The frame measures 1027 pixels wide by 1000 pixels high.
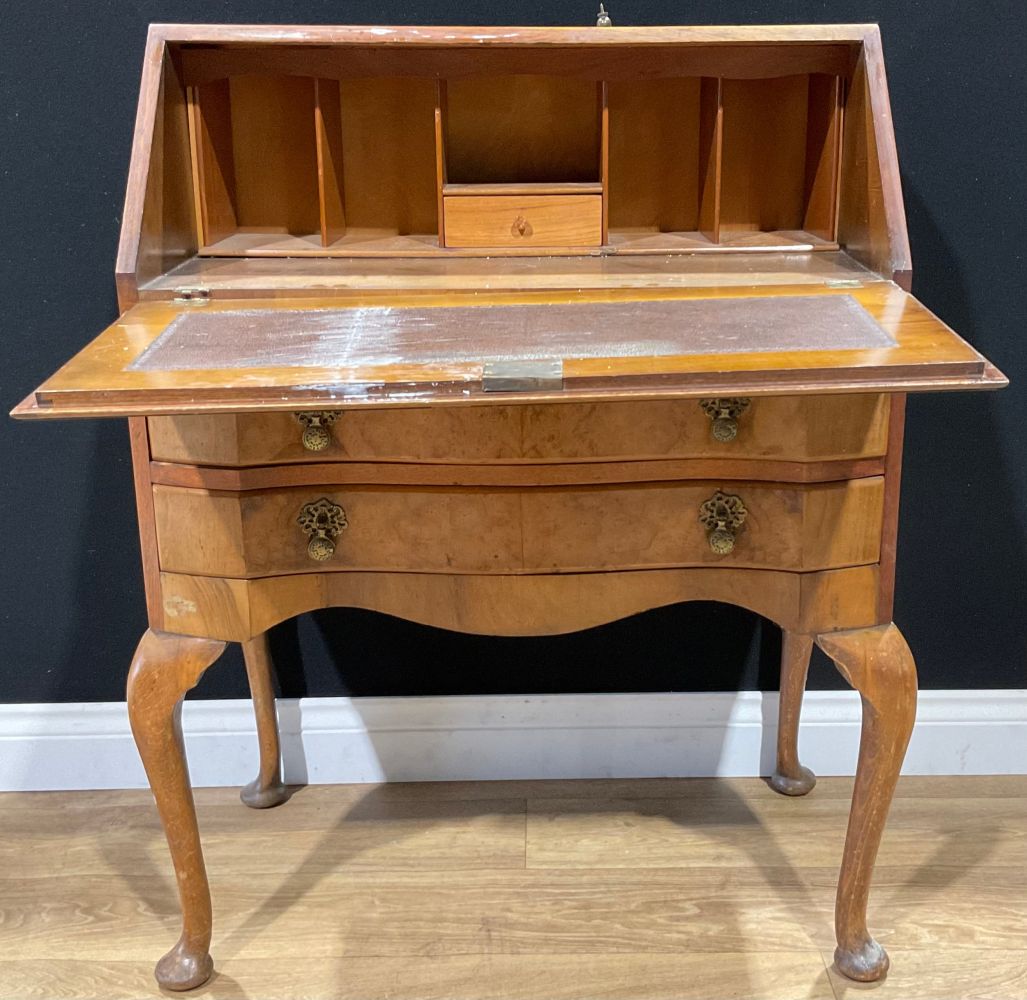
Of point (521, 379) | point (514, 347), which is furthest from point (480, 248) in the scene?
point (521, 379)

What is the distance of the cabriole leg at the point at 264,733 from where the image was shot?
210 cm

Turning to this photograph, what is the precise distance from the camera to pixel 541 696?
2.22m

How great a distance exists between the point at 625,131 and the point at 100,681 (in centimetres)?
137

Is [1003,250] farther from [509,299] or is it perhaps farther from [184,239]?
[184,239]

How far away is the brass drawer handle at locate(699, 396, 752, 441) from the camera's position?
1397mm

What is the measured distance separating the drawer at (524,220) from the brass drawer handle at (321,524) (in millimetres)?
470

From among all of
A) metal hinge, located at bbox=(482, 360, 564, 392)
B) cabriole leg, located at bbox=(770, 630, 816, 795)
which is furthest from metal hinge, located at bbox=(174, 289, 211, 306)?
cabriole leg, located at bbox=(770, 630, 816, 795)

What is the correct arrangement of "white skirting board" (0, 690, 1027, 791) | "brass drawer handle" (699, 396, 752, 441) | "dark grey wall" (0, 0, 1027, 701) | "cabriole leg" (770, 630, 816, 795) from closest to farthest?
"brass drawer handle" (699, 396, 752, 441) < "dark grey wall" (0, 0, 1027, 701) < "cabriole leg" (770, 630, 816, 795) < "white skirting board" (0, 690, 1027, 791)

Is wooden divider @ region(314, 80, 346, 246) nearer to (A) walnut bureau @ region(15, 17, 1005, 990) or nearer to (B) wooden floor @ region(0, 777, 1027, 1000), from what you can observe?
(A) walnut bureau @ region(15, 17, 1005, 990)

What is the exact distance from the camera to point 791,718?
7.05 ft

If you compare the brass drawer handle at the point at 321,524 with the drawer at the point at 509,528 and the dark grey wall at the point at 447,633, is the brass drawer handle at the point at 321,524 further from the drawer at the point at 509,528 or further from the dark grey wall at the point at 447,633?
the dark grey wall at the point at 447,633

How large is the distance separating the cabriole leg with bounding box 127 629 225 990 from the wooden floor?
0.06 meters

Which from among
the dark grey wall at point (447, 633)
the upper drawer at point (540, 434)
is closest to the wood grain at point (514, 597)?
the upper drawer at point (540, 434)

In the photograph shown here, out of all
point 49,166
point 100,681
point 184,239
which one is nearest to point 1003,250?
point 184,239
